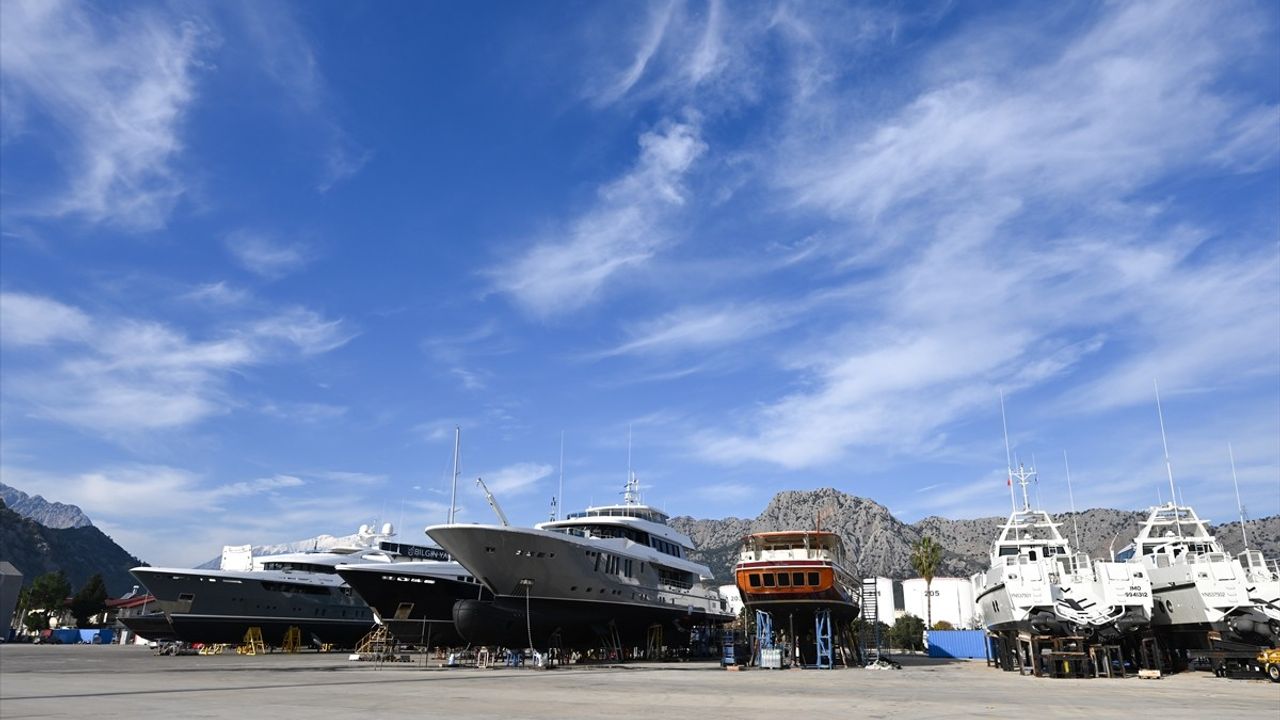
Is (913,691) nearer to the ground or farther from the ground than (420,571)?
nearer to the ground

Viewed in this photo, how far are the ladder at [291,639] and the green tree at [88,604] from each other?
6634 cm

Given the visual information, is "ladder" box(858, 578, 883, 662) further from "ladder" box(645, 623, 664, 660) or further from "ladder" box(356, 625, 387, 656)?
"ladder" box(356, 625, 387, 656)

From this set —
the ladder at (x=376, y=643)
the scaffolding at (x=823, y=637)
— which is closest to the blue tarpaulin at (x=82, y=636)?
the ladder at (x=376, y=643)

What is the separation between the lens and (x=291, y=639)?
168 ft

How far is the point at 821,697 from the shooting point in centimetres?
1873

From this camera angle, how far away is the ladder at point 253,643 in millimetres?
47719

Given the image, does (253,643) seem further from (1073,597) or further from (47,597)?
(47,597)

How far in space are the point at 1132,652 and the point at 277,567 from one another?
170 ft

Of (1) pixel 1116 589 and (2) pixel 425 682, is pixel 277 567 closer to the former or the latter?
(2) pixel 425 682

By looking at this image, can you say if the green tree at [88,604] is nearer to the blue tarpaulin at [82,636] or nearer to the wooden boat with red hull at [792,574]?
the blue tarpaulin at [82,636]

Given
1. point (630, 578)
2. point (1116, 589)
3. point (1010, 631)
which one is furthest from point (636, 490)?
point (1116, 589)

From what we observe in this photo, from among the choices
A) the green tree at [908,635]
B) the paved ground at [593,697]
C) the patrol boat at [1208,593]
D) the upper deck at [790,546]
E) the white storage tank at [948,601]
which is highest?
the upper deck at [790,546]

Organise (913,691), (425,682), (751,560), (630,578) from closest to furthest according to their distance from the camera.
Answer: (913,691) < (425,682) < (751,560) < (630,578)

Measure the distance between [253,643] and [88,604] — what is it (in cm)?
6904
